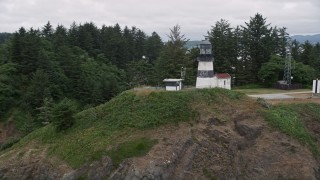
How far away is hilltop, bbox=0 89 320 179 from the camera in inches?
976

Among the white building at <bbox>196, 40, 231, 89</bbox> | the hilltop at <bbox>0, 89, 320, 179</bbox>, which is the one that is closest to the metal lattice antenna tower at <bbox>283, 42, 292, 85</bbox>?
the white building at <bbox>196, 40, 231, 89</bbox>

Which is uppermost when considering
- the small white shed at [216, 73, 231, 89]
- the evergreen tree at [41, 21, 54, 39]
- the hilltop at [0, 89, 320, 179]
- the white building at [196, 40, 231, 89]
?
the evergreen tree at [41, 21, 54, 39]

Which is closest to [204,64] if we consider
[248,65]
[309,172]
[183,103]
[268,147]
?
[183,103]

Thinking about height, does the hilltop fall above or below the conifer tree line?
below

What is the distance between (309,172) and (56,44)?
45929 mm

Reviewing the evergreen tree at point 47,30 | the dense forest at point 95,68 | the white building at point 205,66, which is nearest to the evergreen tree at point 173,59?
the dense forest at point 95,68

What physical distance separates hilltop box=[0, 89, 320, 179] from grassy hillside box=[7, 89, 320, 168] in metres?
0.06

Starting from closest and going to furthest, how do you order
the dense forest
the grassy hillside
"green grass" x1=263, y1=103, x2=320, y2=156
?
the grassy hillside, "green grass" x1=263, y1=103, x2=320, y2=156, the dense forest

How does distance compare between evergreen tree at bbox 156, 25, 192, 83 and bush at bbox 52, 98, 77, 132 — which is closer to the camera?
bush at bbox 52, 98, 77, 132

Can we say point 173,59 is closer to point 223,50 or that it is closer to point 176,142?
point 223,50

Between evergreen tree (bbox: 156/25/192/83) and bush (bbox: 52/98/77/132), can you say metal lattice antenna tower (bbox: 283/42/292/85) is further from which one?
bush (bbox: 52/98/77/132)

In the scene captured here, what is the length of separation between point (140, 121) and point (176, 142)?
3004 mm

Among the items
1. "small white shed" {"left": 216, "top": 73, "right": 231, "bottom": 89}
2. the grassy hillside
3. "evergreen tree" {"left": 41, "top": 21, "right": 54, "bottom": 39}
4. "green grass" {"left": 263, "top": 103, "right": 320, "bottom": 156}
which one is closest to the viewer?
the grassy hillside

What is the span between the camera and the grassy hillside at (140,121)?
25844 mm
